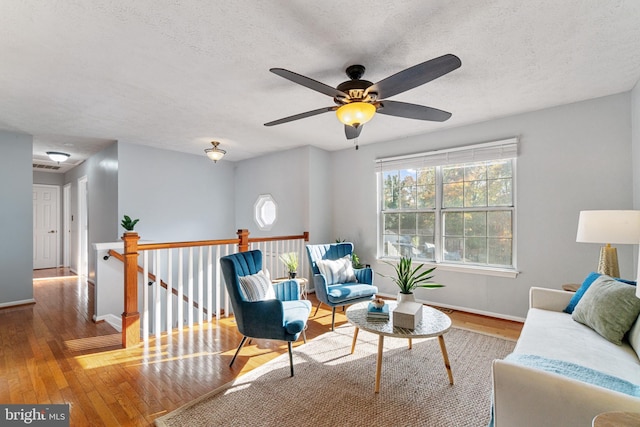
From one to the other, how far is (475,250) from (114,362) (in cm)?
409

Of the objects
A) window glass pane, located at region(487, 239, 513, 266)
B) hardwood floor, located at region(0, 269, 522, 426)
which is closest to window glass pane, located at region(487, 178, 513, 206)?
window glass pane, located at region(487, 239, 513, 266)

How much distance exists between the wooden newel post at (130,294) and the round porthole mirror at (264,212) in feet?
9.28

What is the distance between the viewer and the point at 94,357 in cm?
261

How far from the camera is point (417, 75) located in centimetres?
176

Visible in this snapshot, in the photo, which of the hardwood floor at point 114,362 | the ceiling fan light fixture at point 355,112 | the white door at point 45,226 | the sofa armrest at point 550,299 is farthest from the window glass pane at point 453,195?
the white door at point 45,226

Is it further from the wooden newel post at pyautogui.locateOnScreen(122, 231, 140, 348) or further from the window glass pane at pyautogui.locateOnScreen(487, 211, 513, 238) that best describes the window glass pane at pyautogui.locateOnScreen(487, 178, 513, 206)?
the wooden newel post at pyautogui.locateOnScreen(122, 231, 140, 348)

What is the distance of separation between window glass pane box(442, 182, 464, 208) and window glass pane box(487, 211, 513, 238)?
0.40m

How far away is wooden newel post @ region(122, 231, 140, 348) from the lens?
2.82 m

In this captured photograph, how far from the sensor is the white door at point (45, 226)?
6.99 meters

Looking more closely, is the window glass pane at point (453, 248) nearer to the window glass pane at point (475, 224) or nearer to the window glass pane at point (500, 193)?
the window glass pane at point (475, 224)

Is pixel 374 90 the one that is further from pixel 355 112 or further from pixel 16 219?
pixel 16 219

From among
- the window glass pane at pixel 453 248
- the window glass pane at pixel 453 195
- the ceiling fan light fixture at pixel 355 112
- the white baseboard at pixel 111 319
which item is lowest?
the white baseboard at pixel 111 319

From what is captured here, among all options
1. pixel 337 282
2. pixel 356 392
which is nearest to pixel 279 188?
pixel 337 282

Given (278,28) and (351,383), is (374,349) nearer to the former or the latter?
(351,383)
